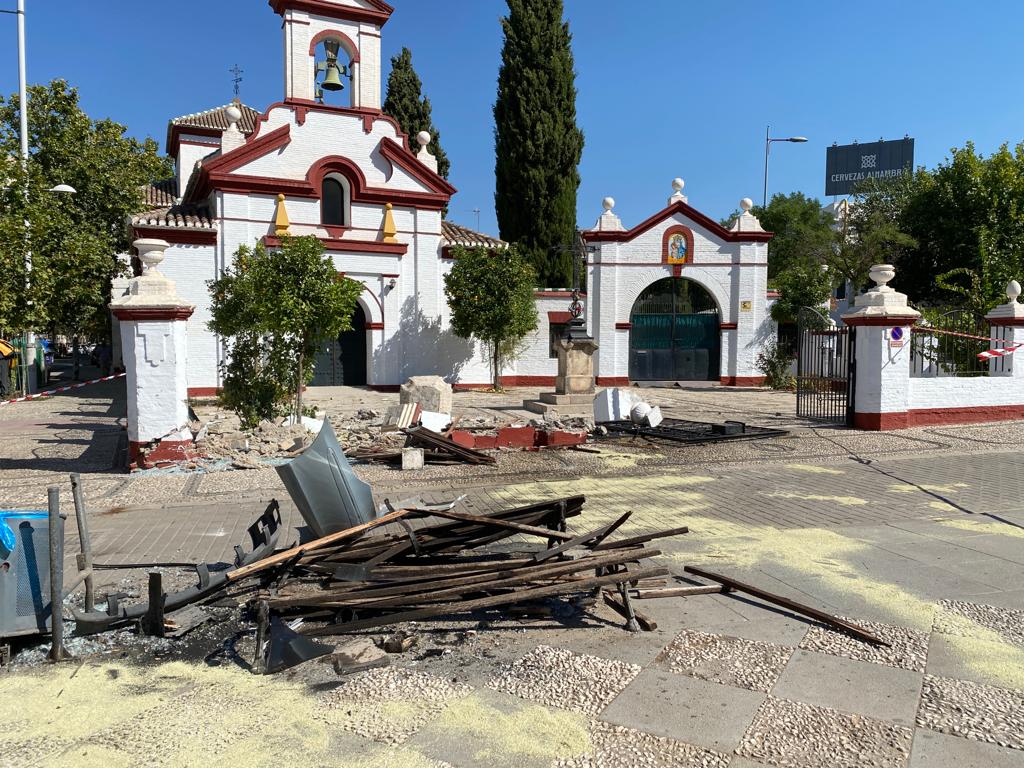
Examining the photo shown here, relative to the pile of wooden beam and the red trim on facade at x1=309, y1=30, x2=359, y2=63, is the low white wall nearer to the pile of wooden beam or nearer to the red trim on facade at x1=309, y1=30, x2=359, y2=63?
the pile of wooden beam

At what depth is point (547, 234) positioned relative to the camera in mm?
32125

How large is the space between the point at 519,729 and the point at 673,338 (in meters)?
25.0

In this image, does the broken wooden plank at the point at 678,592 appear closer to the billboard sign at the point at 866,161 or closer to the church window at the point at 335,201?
the church window at the point at 335,201

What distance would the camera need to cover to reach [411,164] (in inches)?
928

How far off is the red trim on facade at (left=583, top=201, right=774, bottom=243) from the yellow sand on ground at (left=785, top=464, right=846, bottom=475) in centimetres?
1700

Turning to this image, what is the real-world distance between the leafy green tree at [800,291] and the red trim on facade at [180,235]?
64.4 ft

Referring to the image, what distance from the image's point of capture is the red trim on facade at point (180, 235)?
2064cm

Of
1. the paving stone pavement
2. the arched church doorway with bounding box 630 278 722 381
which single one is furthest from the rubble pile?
the arched church doorway with bounding box 630 278 722 381

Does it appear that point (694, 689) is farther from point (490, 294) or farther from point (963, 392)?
point (490, 294)

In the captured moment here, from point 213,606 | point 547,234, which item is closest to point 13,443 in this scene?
point 213,606

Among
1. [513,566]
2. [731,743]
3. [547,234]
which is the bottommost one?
[731,743]

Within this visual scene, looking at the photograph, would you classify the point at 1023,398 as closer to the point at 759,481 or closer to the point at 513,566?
the point at 759,481

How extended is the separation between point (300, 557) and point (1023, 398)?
15.5 metres

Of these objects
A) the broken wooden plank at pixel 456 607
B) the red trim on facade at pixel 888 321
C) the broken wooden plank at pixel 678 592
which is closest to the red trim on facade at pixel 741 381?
the red trim on facade at pixel 888 321
